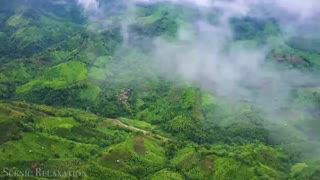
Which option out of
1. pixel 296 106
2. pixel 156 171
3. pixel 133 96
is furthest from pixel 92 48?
pixel 156 171

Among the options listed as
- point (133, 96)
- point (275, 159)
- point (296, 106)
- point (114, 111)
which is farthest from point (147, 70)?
point (275, 159)

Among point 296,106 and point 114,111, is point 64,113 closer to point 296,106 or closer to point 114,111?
point 114,111

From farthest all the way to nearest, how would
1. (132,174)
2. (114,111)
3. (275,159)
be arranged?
(114,111), (275,159), (132,174)

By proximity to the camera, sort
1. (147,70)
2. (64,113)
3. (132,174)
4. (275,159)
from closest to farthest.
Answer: (132,174) < (275,159) < (64,113) < (147,70)

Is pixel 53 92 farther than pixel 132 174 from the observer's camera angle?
Yes

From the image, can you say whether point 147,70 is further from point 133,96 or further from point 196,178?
point 196,178

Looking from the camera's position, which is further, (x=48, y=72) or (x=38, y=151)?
(x=48, y=72)

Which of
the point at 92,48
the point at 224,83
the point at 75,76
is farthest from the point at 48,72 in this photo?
the point at 224,83

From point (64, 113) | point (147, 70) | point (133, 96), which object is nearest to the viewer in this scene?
point (64, 113)

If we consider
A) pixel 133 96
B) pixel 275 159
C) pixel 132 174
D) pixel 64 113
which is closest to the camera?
pixel 132 174
